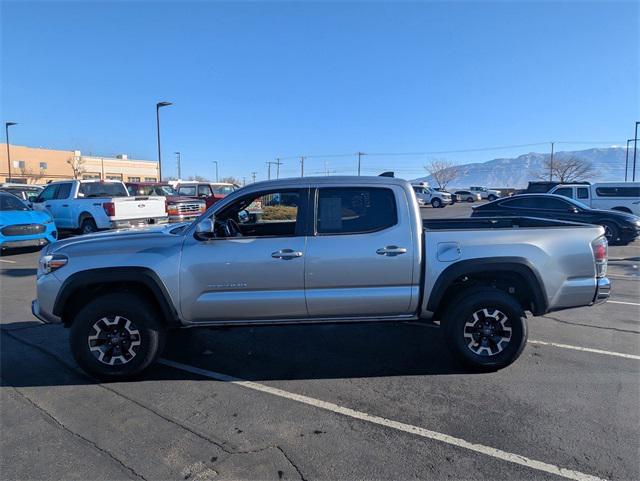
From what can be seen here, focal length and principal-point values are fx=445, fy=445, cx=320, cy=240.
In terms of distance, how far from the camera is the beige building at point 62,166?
6494cm

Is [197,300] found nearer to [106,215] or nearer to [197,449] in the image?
[197,449]

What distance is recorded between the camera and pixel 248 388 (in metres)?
4.10

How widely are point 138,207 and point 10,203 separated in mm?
3146

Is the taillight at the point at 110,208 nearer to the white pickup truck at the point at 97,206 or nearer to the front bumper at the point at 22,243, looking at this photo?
the white pickup truck at the point at 97,206

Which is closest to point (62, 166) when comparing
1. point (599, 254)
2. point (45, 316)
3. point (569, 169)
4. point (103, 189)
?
point (103, 189)

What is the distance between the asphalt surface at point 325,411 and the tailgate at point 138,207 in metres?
7.42

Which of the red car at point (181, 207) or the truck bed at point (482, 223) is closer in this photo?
the truck bed at point (482, 223)

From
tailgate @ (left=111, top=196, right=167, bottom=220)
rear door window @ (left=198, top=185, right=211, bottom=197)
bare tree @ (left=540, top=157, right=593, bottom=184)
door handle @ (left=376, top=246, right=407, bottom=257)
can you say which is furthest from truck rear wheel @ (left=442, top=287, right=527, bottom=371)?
bare tree @ (left=540, top=157, right=593, bottom=184)

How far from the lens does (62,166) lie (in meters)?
71.3

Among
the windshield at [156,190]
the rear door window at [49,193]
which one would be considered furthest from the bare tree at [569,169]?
the rear door window at [49,193]

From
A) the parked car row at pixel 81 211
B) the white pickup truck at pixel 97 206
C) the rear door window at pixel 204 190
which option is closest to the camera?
the parked car row at pixel 81 211

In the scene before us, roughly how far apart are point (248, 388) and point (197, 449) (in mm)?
982

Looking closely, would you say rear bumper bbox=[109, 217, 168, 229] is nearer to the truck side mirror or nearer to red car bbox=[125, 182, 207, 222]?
red car bbox=[125, 182, 207, 222]

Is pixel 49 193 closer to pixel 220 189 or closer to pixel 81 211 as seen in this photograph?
pixel 81 211
